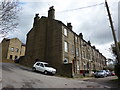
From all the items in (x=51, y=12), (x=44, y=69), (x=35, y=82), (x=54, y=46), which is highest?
(x=51, y=12)

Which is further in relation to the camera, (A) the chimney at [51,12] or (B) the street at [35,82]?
(A) the chimney at [51,12]

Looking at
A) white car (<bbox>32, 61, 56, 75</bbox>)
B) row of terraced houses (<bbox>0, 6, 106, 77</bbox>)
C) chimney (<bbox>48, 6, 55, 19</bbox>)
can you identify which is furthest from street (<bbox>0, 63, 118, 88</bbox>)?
chimney (<bbox>48, 6, 55, 19</bbox>)

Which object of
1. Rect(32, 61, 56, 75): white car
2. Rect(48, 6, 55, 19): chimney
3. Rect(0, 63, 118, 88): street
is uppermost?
Rect(48, 6, 55, 19): chimney

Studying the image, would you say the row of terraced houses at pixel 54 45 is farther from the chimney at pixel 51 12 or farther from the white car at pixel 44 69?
the white car at pixel 44 69

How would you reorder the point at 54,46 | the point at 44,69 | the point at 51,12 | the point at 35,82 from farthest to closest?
1. the point at 51,12
2. the point at 54,46
3. the point at 44,69
4. the point at 35,82

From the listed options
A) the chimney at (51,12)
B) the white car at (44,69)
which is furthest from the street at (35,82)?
the chimney at (51,12)

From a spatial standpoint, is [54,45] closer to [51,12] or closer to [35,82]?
[51,12]

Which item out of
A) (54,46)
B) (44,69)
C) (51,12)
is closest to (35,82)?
(44,69)

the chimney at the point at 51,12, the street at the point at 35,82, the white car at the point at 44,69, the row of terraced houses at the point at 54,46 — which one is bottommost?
the street at the point at 35,82

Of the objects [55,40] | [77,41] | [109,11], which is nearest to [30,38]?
[55,40]

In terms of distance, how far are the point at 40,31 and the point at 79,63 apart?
12.3 m

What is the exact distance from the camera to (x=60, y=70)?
78.6 ft

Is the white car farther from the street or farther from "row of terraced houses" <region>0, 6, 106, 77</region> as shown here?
the street

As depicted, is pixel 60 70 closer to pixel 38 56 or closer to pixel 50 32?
pixel 38 56
